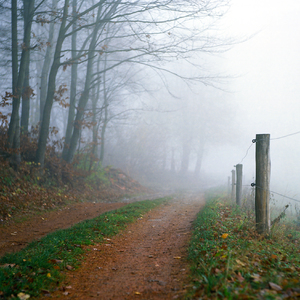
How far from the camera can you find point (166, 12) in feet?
39.0

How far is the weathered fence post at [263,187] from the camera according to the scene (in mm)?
5645

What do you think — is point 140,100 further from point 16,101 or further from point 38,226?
point 38,226

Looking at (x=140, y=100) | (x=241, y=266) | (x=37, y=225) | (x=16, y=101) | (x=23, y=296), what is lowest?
(x=37, y=225)

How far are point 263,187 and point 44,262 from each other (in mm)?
4453

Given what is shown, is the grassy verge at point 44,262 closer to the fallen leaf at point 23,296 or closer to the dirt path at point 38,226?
the fallen leaf at point 23,296

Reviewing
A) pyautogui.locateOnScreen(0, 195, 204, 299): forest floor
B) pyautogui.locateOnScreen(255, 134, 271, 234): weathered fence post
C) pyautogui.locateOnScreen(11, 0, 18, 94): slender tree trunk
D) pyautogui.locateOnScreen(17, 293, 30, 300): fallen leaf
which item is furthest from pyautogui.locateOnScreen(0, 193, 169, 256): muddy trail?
pyautogui.locateOnScreen(11, 0, 18, 94): slender tree trunk

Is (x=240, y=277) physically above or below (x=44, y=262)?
above

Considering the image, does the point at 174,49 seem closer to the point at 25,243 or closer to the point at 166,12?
the point at 166,12

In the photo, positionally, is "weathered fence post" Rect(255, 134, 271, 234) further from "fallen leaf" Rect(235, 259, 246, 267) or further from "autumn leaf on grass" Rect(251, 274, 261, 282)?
"autumn leaf on grass" Rect(251, 274, 261, 282)

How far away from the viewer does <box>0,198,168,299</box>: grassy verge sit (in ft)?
11.2

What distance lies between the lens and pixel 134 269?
14.5 feet

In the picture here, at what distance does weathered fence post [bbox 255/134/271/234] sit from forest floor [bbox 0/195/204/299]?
164cm

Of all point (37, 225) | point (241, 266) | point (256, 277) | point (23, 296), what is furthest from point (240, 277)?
point (37, 225)

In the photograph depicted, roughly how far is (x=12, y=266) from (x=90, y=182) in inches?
498
